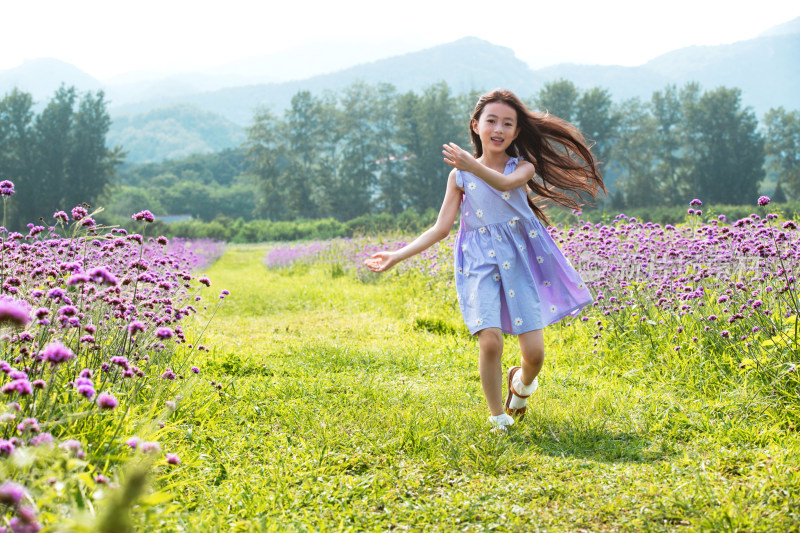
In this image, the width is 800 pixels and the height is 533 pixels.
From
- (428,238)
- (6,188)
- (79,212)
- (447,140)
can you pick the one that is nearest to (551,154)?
(428,238)

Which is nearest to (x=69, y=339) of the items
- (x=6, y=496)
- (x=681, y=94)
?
(x=6, y=496)

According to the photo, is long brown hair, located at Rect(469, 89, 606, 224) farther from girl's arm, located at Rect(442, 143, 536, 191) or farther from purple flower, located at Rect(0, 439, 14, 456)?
purple flower, located at Rect(0, 439, 14, 456)

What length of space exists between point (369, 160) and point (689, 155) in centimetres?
2875

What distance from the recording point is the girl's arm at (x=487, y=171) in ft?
11.1

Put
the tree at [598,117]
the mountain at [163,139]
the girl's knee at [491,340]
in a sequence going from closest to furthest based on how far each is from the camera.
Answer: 1. the girl's knee at [491,340]
2. the tree at [598,117]
3. the mountain at [163,139]

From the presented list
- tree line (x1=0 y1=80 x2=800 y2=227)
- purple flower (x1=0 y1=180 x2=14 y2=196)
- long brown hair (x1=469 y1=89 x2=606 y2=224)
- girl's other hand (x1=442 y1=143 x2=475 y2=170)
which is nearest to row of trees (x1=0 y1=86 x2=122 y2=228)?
tree line (x1=0 y1=80 x2=800 y2=227)

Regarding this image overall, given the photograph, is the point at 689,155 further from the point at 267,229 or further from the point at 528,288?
the point at 528,288

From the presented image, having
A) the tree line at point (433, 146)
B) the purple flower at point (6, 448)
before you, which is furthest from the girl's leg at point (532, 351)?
the tree line at point (433, 146)

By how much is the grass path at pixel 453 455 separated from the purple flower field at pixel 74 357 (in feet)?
1.12

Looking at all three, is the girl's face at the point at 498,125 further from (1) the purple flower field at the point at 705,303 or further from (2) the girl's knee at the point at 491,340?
(1) the purple flower field at the point at 705,303

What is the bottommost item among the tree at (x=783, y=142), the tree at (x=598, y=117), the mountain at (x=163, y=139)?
the tree at (x=783, y=142)

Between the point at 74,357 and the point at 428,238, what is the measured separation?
192 centimetres

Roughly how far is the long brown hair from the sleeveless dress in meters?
0.28

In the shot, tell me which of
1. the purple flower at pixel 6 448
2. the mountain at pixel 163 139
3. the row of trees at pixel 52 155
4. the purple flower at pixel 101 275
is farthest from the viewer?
the mountain at pixel 163 139
